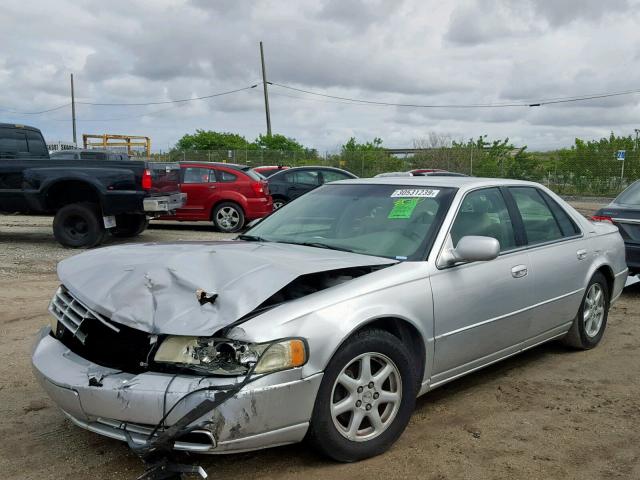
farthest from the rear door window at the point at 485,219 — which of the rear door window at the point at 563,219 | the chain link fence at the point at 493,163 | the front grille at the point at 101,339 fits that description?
the chain link fence at the point at 493,163

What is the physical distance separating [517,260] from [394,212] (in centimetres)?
93

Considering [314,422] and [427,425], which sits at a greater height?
[314,422]

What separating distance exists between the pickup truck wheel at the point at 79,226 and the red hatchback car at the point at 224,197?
3.36 metres

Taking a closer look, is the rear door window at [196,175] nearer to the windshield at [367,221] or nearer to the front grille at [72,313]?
the windshield at [367,221]

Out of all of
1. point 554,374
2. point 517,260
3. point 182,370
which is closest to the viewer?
point 182,370

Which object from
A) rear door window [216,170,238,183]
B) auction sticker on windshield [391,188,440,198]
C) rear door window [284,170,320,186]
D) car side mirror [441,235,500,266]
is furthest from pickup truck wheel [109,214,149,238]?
car side mirror [441,235,500,266]

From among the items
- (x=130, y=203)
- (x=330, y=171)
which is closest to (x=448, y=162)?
(x=330, y=171)

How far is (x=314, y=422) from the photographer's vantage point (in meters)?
3.02

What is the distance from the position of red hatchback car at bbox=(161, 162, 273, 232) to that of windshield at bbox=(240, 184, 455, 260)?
904cm

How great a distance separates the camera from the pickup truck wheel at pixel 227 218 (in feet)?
45.6

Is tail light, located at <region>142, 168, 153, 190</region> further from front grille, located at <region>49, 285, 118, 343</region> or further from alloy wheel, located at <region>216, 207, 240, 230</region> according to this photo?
front grille, located at <region>49, 285, 118, 343</region>

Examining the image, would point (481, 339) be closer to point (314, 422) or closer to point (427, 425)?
point (427, 425)

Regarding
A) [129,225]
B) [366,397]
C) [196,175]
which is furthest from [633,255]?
[196,175]

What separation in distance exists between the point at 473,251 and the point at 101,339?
2.11 m
